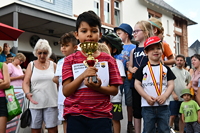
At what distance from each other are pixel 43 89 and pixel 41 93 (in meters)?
0.08

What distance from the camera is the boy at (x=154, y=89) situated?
3.64 m

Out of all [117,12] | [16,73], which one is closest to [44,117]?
[16,73]

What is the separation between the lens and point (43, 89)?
14.4 feet

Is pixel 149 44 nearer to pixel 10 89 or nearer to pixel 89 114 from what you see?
pixel 89 114

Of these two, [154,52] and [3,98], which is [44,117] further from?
[154,52]

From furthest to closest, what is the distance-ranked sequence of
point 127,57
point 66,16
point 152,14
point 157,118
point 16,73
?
point 152,14 → point 66,16 → point 16,73 → point 127,57 → point 157,118

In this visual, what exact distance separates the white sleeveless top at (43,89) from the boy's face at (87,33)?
7.31 ft

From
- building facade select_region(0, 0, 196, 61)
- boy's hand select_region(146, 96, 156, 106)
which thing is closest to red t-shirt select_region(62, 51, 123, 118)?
boy's hand select_region(146, 96, 156, 106)

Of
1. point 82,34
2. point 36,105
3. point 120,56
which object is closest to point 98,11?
point 120,56

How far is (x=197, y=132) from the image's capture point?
18.4 feet

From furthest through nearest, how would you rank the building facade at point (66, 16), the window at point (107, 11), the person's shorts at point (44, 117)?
the window at point (107, 11) → the building facade at point (66, 16) → the person's shorts at point (44, 117)

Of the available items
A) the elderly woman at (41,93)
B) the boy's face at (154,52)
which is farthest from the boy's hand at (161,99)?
the elderly woman at (41,93)

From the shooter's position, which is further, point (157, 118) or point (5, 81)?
point (5, 81)

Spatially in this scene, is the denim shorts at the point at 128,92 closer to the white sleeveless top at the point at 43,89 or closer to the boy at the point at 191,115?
the white sleeveless top at the point at 43,89
